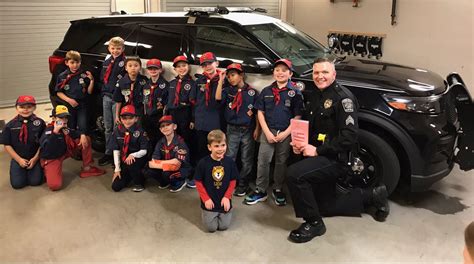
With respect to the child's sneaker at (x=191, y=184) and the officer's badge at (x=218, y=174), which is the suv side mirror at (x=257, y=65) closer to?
the officer's badge at (x=218, y=174)

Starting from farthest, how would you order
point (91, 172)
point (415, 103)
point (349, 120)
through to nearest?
point (91, 172), point (415, 103), point (349, 120)

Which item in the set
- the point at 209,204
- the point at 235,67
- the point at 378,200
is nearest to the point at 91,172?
the point at 209,204

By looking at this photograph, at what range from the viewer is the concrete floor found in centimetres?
324

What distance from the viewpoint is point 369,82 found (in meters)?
3.86

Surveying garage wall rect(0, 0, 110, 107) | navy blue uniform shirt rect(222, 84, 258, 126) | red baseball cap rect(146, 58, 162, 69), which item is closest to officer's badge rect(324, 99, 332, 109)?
navy blue uniform shirt rect(222, 84, 258, 126)

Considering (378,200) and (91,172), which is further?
(91,172)

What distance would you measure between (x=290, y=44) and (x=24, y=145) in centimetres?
290

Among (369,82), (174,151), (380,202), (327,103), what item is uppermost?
(369,82)

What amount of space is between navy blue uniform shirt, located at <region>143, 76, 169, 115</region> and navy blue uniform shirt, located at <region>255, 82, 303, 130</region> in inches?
43.6

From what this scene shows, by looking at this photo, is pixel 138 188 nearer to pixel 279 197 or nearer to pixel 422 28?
pixel 279 197

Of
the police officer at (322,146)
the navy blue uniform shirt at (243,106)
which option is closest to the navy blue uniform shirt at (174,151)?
the navy blue uniform shirt at (243,106)

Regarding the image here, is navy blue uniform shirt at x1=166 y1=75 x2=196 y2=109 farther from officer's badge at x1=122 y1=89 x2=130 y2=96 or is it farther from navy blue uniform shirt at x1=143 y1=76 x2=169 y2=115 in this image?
officer's badge at x1=122 y1=89 x2=130 y2=96

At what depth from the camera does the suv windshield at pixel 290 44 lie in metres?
4.18

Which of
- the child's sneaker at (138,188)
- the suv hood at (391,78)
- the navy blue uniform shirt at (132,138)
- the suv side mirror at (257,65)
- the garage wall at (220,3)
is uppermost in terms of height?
the garage wall at (220,3)
